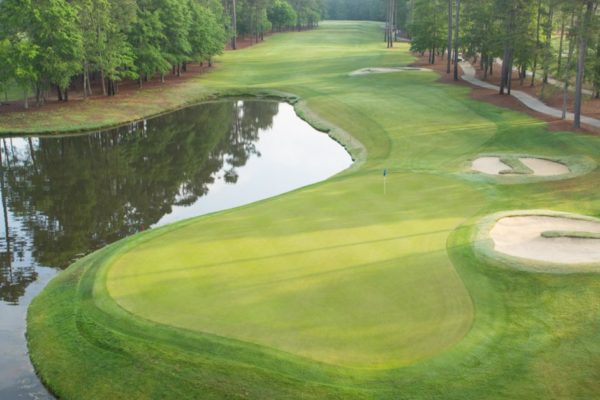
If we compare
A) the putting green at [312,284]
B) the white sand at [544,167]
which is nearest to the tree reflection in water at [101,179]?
the putting green at [312,284]

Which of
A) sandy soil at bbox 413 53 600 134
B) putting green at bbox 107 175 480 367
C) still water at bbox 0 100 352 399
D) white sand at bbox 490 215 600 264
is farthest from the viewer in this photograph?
sandy soil at bbox 413 53 600 134

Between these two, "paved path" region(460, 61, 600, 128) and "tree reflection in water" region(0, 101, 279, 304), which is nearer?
"tree reflection in water" region(0, 101, 279, 304)

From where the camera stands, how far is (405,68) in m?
75.1

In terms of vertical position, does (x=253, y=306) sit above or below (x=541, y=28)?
below

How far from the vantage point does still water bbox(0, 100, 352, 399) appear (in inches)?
830

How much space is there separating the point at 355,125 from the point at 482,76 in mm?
28352

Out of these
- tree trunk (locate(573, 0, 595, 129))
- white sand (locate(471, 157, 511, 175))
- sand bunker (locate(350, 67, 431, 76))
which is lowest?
white sand (locate(471, 157, 511, 175))

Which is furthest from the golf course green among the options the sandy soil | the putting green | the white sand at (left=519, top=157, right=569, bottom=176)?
the sandy soil

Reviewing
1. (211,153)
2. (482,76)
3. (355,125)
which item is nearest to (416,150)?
(355,125)

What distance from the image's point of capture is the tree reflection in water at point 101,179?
2412cm

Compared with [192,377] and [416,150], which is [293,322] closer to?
[192,377]

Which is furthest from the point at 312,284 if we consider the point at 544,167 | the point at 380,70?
the point at 380,70

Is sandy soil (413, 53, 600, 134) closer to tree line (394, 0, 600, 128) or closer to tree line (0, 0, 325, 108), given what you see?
tree line (394, 0, 600, 128)

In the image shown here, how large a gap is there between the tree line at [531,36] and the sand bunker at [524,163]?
7858 millimetres
